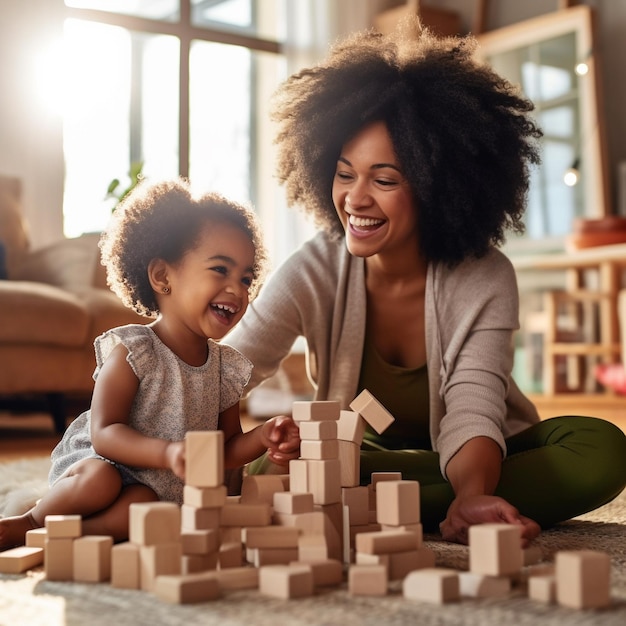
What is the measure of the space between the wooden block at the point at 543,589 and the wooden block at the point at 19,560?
1.98 feet

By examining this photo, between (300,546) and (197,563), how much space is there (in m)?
0.12

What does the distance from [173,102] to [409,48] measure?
3.83 metres

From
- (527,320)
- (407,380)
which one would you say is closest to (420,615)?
(407,380)

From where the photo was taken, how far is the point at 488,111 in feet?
5.43

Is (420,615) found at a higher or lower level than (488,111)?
lower

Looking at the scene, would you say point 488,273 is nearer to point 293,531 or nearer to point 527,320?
point 293,531

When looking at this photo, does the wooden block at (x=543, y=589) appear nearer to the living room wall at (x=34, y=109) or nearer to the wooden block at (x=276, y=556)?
the wooden block at (x=276, y=556)

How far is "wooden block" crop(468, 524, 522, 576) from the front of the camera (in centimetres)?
93

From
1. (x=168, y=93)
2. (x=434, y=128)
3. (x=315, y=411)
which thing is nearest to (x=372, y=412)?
(x=315, y=411)

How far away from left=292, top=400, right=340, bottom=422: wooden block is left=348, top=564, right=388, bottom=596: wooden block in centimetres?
23

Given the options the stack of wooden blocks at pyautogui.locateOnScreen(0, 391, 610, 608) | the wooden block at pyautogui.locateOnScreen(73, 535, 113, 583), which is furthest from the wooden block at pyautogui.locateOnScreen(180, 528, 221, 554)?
the wooden block at pyautogui.locateOnScreen(73, 535, 113, 583)

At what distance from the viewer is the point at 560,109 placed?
4.98 meters

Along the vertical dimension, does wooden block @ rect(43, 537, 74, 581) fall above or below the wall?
below

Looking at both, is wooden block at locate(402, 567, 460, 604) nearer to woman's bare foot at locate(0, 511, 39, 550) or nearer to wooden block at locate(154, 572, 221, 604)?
wooden block at locate(154, 572, 221, 604)
